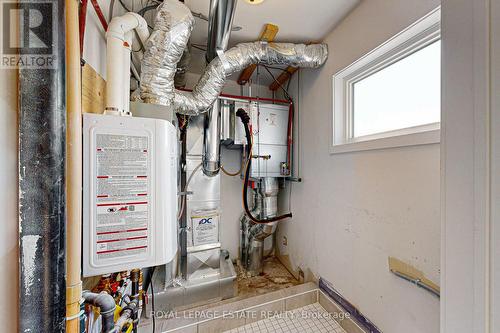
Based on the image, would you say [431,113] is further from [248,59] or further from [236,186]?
[236,186]

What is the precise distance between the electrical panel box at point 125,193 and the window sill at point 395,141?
48.0 inches

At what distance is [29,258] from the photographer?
0.46 meters

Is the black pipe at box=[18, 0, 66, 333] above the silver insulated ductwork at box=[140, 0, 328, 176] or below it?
below

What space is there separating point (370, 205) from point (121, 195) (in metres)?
1.41

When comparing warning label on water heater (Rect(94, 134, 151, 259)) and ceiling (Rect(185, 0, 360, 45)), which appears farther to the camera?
ceiling (Rect(185, 0, 360, 45))

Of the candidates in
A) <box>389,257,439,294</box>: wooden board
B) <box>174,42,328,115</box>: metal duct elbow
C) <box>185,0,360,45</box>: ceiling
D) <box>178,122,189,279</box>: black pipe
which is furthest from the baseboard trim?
<box>185,0,360,45</box>: ceiling

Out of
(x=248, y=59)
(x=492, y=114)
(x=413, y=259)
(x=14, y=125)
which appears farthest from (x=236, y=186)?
(x=492, y=114)

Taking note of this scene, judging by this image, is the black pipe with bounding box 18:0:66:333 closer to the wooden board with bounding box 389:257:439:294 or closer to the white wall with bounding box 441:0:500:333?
the white wall with bounding box 441:0:500:333

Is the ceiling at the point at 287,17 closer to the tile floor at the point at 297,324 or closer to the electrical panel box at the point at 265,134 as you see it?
the electrical panel box at the point at 265,134

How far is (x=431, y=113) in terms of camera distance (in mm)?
1024

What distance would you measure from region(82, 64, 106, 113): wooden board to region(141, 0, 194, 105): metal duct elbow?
0.29 metres

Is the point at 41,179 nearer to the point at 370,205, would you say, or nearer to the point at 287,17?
the point at 370,205

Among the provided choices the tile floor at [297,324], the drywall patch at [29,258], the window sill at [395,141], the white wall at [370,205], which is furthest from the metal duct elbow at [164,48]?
the tile floor at [297,324]

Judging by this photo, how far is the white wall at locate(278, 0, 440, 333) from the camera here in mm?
988
